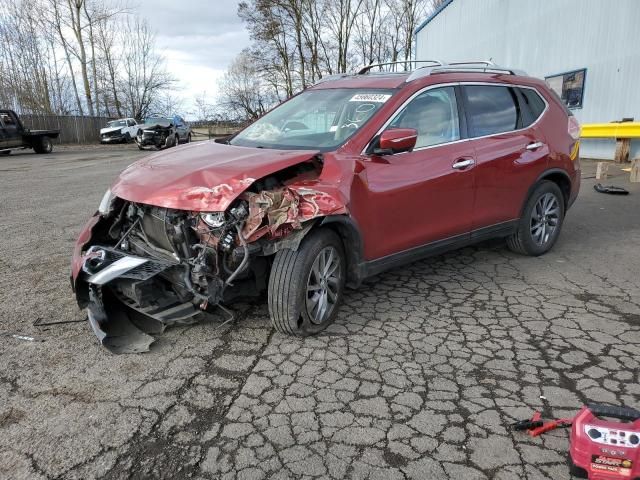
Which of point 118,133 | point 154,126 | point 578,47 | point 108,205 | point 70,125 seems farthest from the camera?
point 70,125

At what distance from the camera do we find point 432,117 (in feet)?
13.9

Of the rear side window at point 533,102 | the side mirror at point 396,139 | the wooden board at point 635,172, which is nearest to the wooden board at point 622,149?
the wooden board at point 635,172

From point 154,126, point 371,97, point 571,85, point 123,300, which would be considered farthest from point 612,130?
point 154,126

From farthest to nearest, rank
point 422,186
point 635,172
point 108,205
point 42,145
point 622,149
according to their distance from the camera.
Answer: point 42,145
point 622,149
point 635,172
point 422,186
point 108,205

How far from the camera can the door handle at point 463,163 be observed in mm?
4253

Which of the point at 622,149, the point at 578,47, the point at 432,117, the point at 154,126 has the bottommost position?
the point at 622,149

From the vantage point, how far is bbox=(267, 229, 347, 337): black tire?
334 cm

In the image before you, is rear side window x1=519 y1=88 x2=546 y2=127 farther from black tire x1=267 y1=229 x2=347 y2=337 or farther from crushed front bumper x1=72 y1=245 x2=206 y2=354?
crushed front bumper x1=72 y1=245 x2=206 y2=354

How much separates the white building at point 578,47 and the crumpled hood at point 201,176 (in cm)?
1293

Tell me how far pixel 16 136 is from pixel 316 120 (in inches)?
829

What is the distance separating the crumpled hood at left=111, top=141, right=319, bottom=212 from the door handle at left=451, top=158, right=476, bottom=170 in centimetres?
131

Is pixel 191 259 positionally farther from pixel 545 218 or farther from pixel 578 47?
pixel 578 47

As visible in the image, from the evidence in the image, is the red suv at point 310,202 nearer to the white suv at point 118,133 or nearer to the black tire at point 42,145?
the black tire at point 42,145

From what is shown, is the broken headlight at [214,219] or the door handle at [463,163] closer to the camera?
the broken headlight at [214,219]
